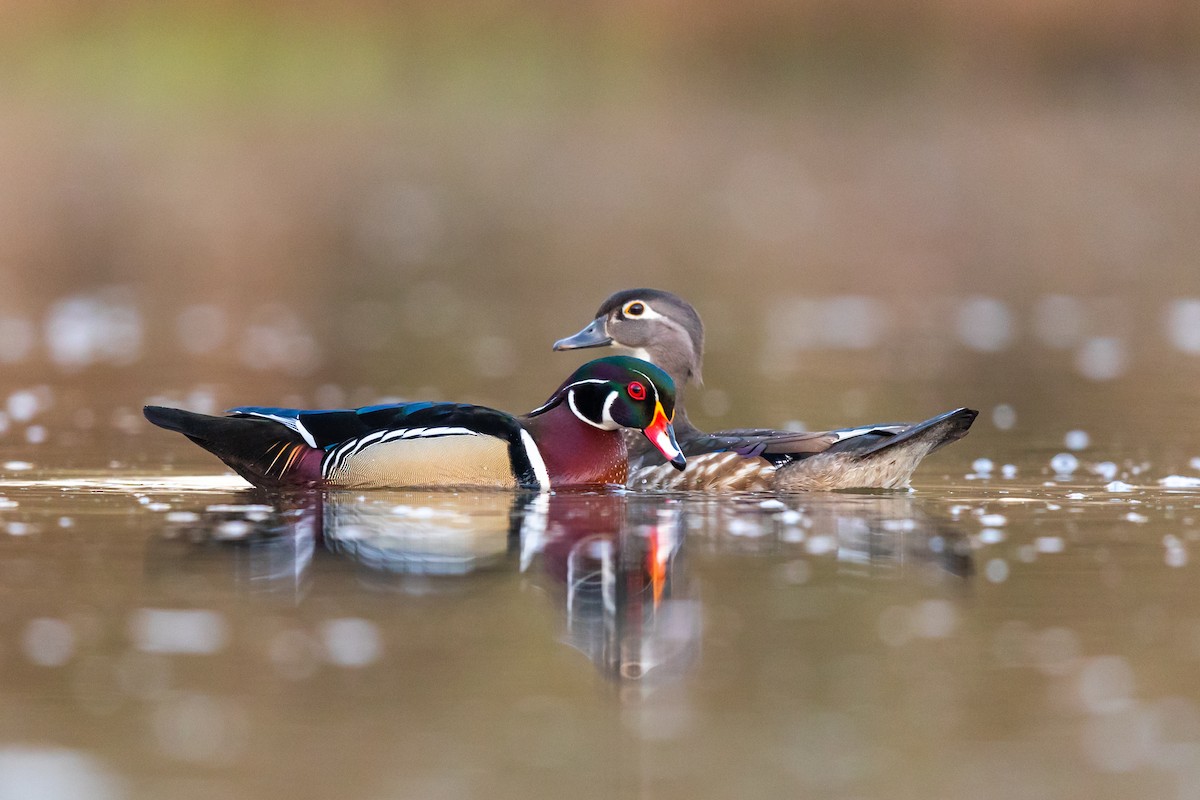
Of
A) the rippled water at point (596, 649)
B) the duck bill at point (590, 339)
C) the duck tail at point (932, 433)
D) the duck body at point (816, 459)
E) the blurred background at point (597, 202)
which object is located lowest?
the rippled water at point (596, 649)

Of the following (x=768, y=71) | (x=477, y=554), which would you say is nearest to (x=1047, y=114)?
(x=768, y=71)

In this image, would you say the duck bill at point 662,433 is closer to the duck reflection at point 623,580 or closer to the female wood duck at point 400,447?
the female wood duck at point 400,447

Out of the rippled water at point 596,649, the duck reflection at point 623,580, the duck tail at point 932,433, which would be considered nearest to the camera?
the rippled water at point 596,649

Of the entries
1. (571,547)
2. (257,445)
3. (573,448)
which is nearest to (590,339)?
(573,448)

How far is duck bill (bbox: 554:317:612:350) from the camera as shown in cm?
1075

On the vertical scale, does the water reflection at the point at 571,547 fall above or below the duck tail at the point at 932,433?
below

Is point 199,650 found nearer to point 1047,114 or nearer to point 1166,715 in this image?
point 1166,715

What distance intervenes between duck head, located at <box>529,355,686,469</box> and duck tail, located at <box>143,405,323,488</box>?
117 cm

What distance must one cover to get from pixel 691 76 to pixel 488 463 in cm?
2524

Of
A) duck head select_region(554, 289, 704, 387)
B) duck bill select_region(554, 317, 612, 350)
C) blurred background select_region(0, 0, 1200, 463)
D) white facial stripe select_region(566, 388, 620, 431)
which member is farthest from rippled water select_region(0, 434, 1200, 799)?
blurred background select_region(0, 0, 1200, 463)

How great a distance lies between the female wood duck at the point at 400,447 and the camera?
29.8 feet

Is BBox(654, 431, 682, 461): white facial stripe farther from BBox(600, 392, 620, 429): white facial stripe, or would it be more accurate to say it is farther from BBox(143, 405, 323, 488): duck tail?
BBox(143, 405, 323, 488): duck tail

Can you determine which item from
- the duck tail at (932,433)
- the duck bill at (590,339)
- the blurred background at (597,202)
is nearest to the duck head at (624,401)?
the duck tail at (932,433)

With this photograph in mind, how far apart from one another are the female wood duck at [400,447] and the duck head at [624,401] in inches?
2.9
